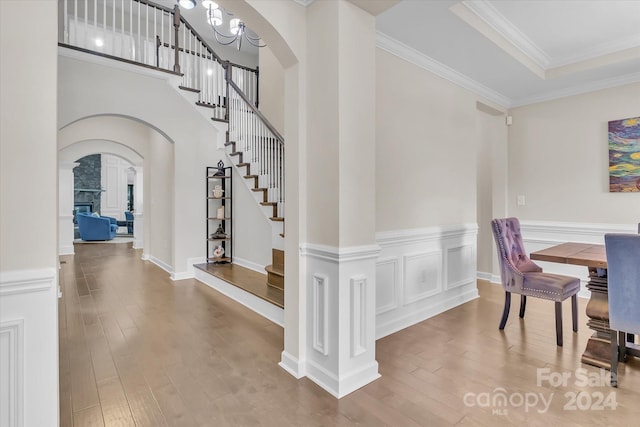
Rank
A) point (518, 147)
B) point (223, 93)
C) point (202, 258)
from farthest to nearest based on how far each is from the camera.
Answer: point (223, 93) < point (202, 258) < point (518, 147)

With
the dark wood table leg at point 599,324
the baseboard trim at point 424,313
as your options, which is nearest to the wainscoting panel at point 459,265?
the baseboard trim at point 424,313

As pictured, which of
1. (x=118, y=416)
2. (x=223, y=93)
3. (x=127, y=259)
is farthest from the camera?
(x=127, y=259)

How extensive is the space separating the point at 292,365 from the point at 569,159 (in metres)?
4.36

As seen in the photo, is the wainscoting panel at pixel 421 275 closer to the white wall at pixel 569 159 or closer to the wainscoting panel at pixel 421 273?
A: the wainscoting panel at pixel 421 273

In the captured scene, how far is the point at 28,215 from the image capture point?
49.6 inches

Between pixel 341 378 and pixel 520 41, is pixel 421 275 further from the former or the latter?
pixel 520 41

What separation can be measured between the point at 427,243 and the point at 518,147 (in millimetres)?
2526

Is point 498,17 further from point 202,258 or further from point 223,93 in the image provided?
point 202,258

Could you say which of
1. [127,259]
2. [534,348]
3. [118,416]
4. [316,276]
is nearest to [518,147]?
[534,348]

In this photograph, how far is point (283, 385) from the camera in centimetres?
208

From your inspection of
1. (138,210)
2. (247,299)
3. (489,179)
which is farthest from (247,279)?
(138,210)

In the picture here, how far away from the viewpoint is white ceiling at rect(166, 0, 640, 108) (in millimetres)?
2588

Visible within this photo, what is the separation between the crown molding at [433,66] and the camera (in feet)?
9.43

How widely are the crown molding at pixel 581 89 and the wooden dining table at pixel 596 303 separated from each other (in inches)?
97.5
